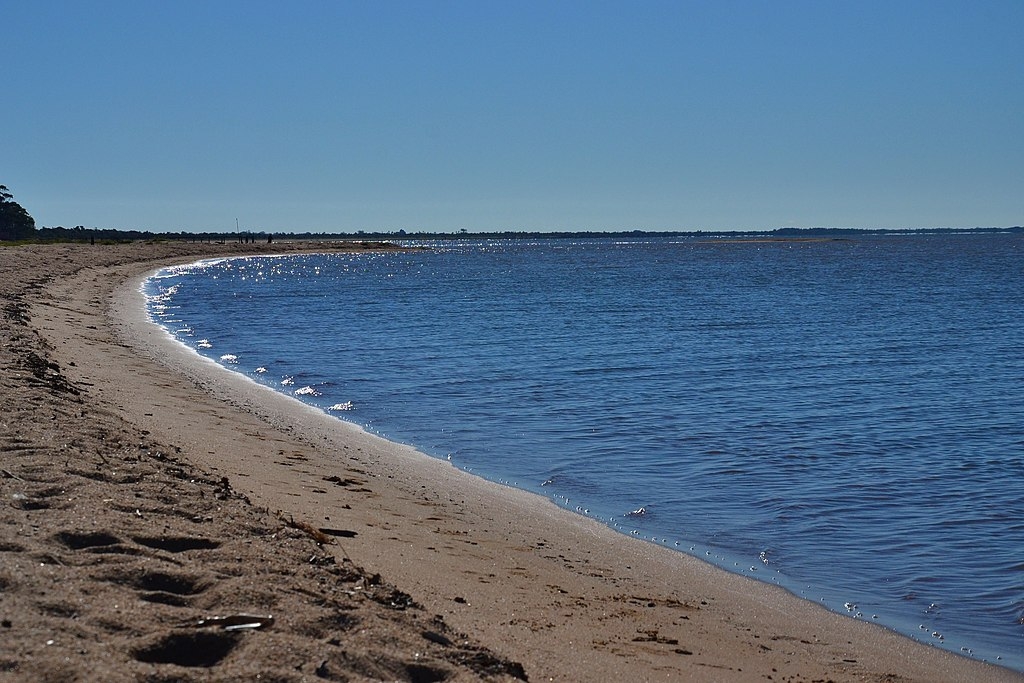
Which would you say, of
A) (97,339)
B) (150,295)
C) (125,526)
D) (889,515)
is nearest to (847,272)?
(150,295)

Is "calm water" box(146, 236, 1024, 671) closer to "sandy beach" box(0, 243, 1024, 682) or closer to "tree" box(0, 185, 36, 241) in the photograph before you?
"sandy beach" box(0, 243, 1024, 682)

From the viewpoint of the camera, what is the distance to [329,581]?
5.90 m

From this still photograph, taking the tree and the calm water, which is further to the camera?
the tree

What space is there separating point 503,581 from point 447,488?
3.76 meters

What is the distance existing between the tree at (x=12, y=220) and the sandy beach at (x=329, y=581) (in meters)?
125

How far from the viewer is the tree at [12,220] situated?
123175 millimetres

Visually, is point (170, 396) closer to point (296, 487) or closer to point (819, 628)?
point (296, 487)

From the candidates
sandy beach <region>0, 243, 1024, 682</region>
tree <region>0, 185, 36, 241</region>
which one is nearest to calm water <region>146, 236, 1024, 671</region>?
sandy beach <region>0, 243, 1024, 682</region>

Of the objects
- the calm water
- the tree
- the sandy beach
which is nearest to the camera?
the sandy beach

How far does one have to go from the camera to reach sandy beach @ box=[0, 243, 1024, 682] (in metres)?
4.74

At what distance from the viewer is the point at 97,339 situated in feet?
73.9

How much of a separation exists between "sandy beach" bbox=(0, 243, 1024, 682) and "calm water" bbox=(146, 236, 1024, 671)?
0.90 m

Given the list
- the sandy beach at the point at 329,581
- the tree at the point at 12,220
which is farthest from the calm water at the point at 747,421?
the tree at the point at 12,220

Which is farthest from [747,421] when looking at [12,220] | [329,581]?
[12,220]
